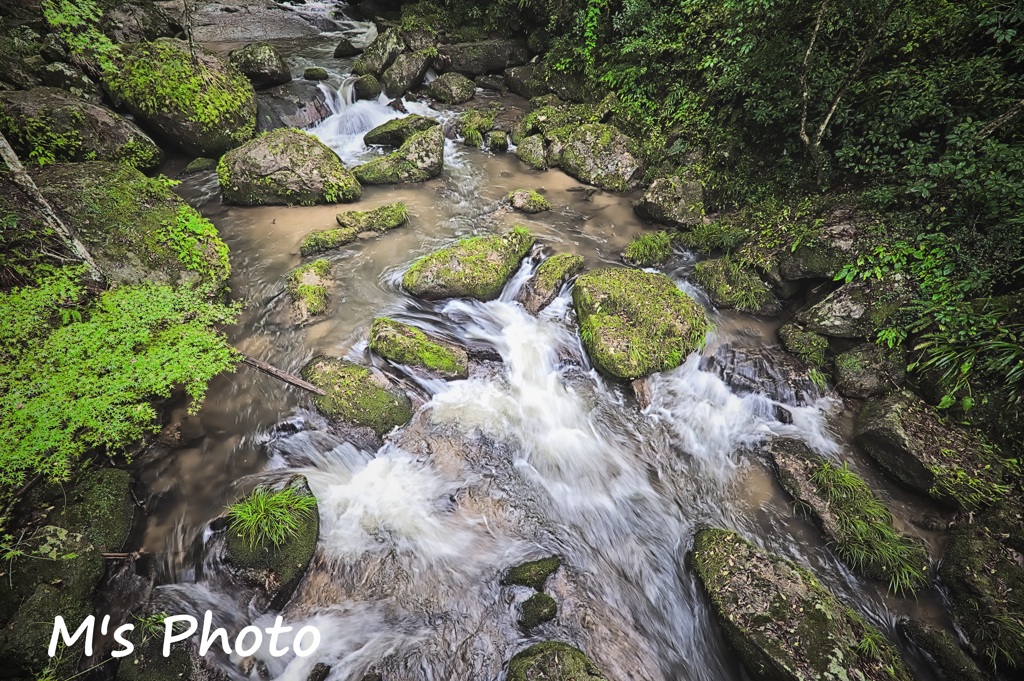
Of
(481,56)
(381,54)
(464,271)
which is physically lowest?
(464,271)

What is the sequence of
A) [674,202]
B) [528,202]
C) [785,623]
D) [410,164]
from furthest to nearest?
[410,164]
[528,202]
[674,202]
[785,623]

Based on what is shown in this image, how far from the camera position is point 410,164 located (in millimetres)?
9555

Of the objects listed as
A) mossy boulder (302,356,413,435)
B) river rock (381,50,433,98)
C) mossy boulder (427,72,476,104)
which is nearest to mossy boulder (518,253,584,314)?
mossy boulder (302,356,413,435)

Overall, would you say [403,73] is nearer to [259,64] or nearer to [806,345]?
[259,64]

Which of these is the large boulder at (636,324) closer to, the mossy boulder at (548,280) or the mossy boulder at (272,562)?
the mossy boulder at (548,280)

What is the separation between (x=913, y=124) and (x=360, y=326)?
894cm

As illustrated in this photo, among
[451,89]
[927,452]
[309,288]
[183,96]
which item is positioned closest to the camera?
[927,452]

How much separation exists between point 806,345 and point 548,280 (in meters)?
4.17

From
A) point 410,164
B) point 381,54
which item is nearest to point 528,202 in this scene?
point 410,164

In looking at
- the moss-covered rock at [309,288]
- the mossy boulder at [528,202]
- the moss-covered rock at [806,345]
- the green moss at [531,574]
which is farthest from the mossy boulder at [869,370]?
the moss-covered rock at [309,288]

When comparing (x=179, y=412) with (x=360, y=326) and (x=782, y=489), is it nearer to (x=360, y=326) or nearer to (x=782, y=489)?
(x=360, y=326)

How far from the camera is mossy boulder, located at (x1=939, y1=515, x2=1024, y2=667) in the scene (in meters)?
3.70

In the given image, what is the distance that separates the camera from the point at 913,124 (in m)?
6.18

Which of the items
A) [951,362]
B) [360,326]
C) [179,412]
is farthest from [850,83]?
[179,412]
